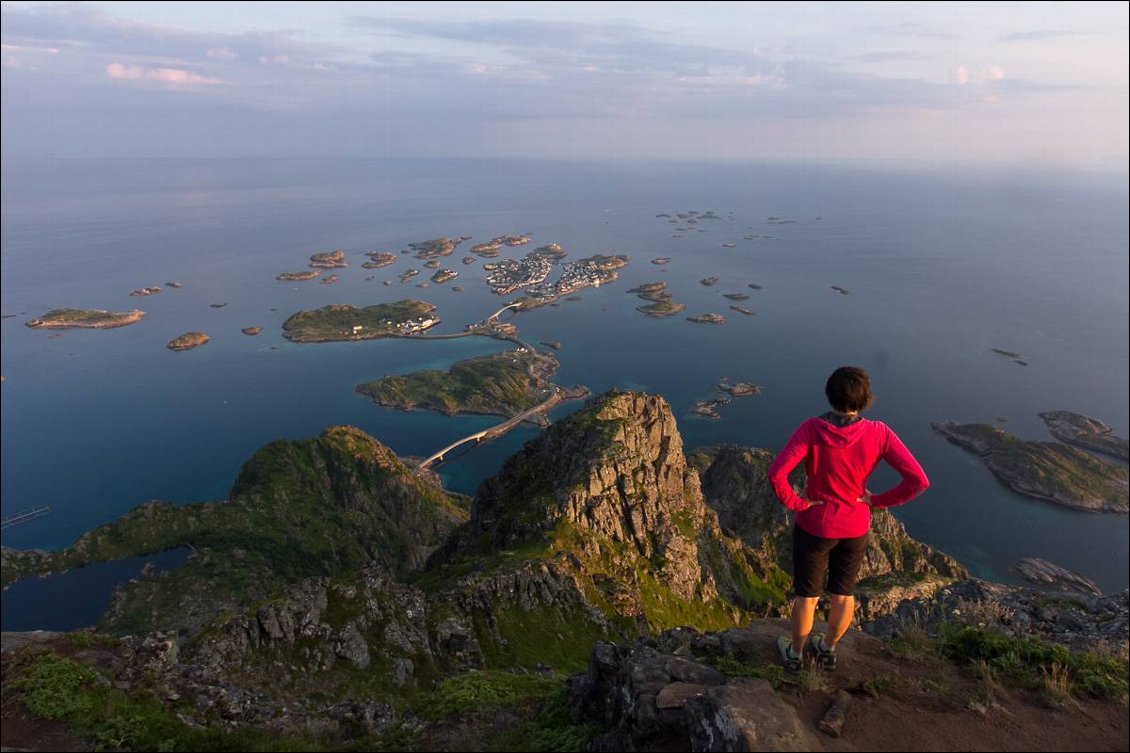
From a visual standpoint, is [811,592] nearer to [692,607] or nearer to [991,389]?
[692,607]

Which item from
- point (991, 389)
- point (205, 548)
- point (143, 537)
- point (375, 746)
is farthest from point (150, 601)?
point (991, 389)

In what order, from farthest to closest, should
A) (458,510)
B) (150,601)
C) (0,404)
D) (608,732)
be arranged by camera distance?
(0,404) → (458,510) → (150,601) → (608,732)

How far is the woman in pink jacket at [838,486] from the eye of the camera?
830cm

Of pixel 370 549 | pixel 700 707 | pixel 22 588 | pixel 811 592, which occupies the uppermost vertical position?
pixel 811 592

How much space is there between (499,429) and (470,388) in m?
21.5

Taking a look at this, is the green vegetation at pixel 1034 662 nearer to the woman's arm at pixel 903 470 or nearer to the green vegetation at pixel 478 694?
the woman's arm at pixel 903 470

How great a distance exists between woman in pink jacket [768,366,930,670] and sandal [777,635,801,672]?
80 cm

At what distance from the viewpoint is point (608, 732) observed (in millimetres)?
10852

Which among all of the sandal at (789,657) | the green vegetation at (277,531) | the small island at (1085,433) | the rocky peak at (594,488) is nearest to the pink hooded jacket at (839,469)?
the sandal at (789,657)

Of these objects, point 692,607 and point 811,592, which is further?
point 692,607

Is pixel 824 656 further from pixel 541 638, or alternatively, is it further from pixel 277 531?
pixel 277 531

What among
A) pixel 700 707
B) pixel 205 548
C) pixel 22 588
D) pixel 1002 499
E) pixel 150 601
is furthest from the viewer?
pixel 1002 499

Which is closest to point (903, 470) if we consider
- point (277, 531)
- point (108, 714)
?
point (108, 714)

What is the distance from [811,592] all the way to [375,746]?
11.1m
